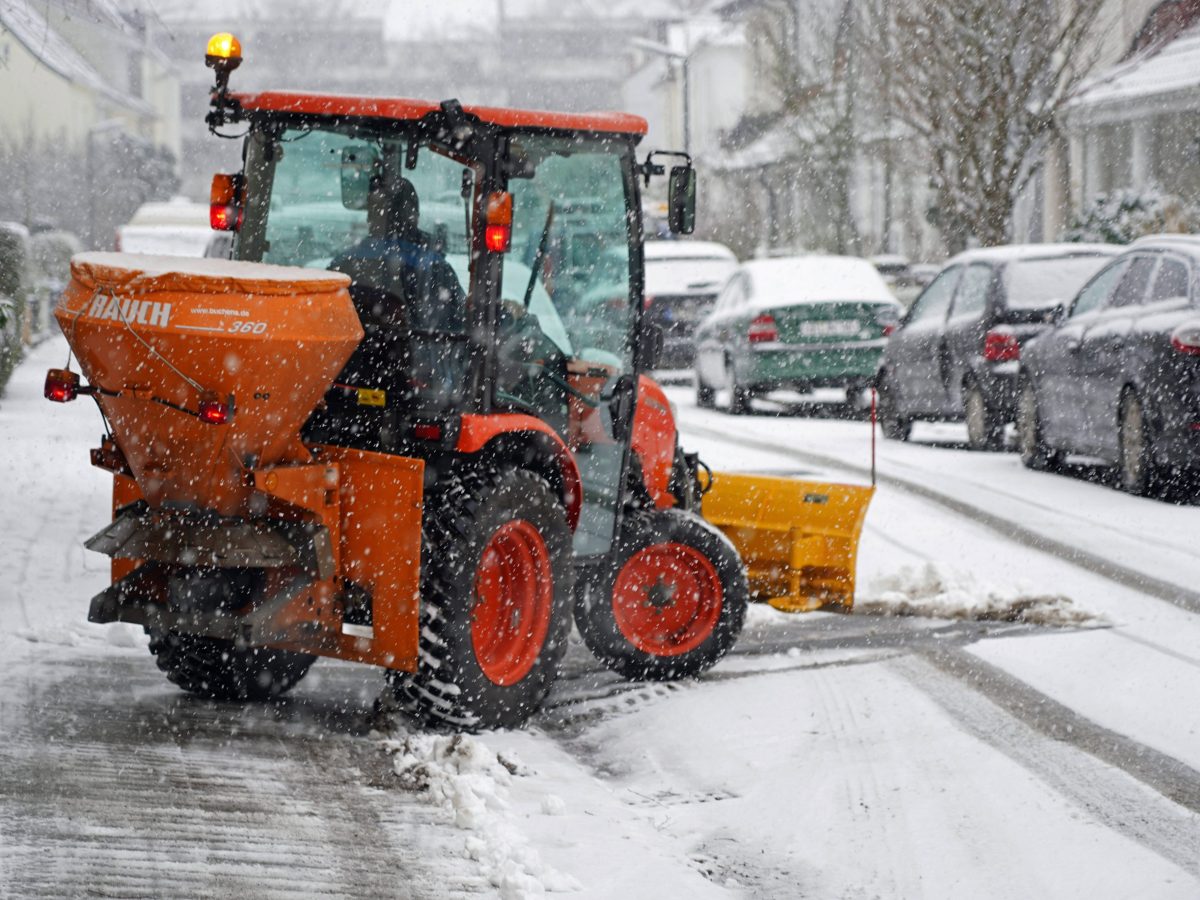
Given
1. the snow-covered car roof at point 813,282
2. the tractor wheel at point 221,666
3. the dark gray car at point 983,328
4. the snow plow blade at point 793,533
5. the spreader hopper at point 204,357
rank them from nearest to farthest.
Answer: the spreader hopper at point 204,357, the tractor wheel at point 221,666, the snow plow blade at point 793,533, the dark gray car at point 983,328, the snow-covered car roof at point 813,282

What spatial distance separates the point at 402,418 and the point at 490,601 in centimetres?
71

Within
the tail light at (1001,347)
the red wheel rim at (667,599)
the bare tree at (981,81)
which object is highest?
the bare tree at (981,81)

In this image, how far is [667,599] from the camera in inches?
302

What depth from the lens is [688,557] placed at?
7.67m

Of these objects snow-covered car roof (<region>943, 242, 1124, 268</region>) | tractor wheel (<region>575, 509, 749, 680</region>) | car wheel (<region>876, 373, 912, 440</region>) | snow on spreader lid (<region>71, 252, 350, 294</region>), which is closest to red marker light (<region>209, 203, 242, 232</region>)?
snow on spreader lid (<region>71, 252, 350, 294</region>)

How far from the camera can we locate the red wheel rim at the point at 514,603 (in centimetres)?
666

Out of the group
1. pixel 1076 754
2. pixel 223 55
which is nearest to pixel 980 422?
pixel 1076 754

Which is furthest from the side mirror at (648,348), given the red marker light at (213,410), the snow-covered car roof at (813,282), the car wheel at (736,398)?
the car wheel at (736,398)

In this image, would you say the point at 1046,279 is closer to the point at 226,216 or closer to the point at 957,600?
the point at 957,600

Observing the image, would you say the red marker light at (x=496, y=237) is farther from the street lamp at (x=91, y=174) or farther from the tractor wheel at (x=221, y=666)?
the street lamp at (x=91, y=174)

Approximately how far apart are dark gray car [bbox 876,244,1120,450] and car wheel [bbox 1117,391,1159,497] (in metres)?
2.42

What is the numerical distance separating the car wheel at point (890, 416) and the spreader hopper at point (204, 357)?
1082cm

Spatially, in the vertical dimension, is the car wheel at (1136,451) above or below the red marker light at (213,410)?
below

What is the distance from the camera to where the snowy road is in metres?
4.96
